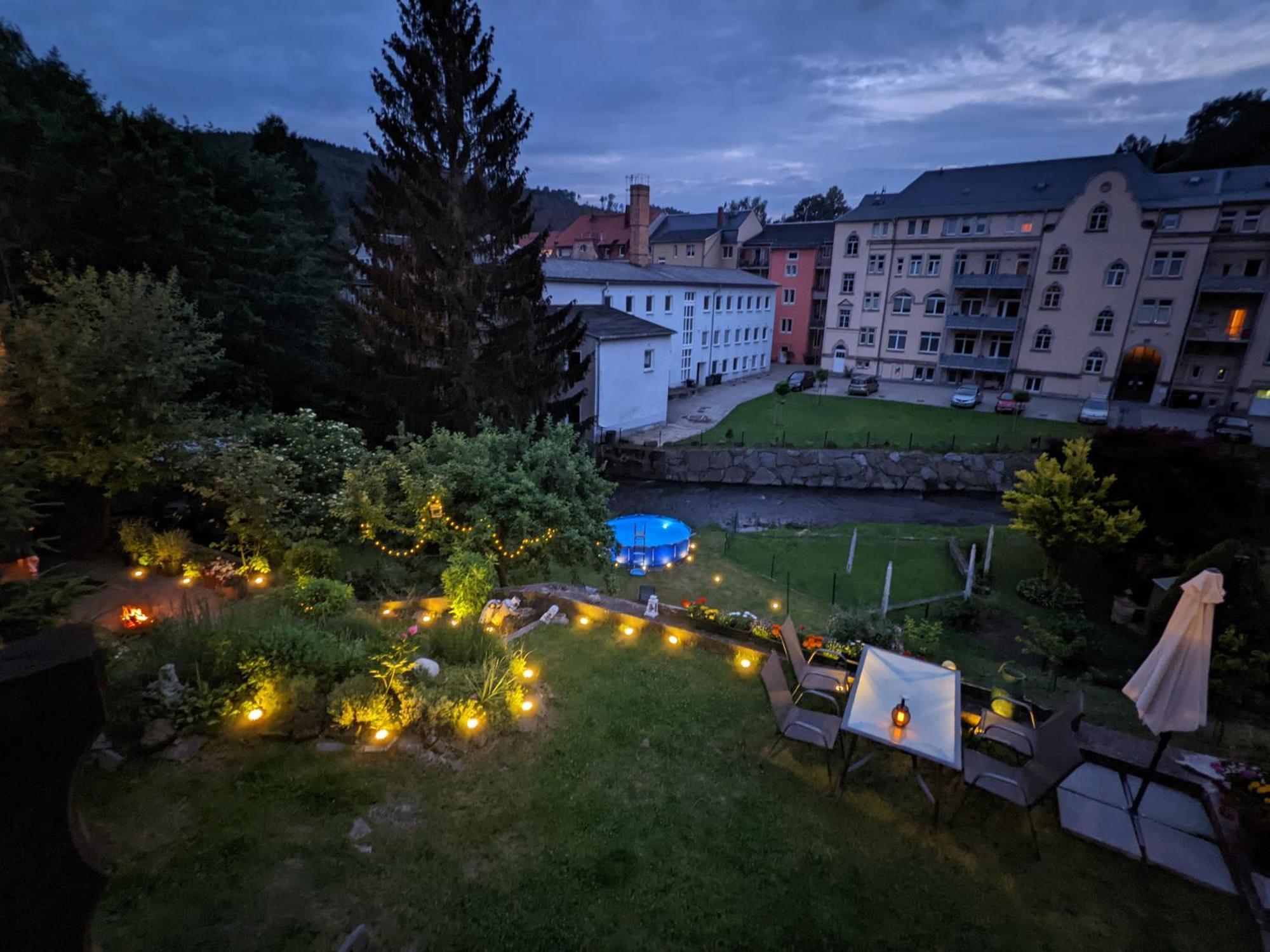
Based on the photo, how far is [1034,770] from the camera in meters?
5.60

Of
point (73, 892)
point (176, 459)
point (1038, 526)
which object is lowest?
point (1038, 526)

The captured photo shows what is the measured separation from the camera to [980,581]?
16.0 meters

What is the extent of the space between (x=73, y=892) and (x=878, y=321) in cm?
4666

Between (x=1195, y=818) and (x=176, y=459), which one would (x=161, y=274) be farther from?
(x=1195, y=818)

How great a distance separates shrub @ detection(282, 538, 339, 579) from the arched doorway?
42.7 metres

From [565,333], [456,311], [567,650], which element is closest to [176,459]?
[567,650]

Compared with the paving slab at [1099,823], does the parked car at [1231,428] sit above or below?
below

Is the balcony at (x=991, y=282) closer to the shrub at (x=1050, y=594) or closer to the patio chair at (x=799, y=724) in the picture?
the shrub at (x=1050, y=594)

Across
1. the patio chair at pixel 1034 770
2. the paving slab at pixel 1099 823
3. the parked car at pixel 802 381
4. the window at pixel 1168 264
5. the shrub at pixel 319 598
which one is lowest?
the parked car at pixel 802 381

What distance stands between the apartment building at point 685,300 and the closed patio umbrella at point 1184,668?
29086mm

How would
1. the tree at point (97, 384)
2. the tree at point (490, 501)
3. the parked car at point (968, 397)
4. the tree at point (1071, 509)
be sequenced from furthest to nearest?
the parked car at point (968, 397) < the tree at point (1071, 509) < the tree at point (490, 501) < the tree at point (97, 384)

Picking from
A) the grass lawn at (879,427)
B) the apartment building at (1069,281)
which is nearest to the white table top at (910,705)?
the grass lawn at (879,427)

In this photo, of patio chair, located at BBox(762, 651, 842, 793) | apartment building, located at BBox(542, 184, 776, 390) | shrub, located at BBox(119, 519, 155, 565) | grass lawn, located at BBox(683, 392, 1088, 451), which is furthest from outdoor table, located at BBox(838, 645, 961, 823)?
apartment building, located at BBox(542, 184, 776, 390)

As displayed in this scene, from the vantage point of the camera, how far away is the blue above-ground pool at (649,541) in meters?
17.0
